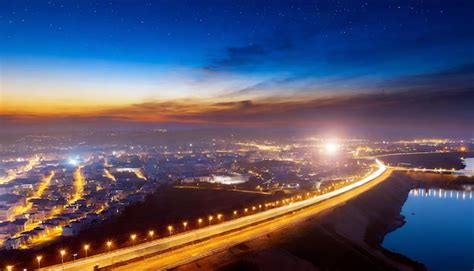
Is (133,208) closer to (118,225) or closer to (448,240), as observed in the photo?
(118,225)

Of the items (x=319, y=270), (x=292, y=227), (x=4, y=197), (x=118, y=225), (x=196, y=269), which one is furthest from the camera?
(x=4, y=197)

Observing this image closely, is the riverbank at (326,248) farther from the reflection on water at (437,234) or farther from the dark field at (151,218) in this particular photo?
the dark field at (151,218)

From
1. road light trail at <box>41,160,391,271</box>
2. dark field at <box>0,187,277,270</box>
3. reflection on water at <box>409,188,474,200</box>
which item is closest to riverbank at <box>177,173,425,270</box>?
road light trail at <box>41,160,391,271</box>

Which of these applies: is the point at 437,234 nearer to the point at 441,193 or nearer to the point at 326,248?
the point at 326,248

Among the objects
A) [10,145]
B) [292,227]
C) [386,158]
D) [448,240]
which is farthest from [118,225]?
[10,145]

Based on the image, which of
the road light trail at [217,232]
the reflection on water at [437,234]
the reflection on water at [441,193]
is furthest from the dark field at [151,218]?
the reflection on water at [441,193]

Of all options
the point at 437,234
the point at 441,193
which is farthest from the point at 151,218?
the point at 441,193
